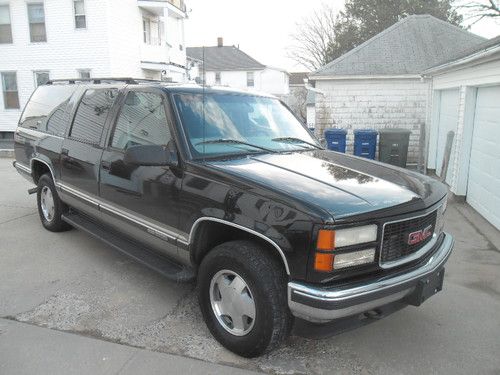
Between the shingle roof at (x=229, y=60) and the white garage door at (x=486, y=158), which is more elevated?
the shingle roof at (x=229, y=60)

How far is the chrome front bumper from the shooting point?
2.62m

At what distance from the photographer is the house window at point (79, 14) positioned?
1903 cm

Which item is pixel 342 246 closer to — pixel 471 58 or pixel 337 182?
pixel 337 182

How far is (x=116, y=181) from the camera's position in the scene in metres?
4.16

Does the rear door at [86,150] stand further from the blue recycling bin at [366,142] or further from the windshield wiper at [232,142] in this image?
the blue recycling bin at [366,142]

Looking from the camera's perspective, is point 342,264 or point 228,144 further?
point 228,144

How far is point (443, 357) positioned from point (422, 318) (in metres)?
0.59

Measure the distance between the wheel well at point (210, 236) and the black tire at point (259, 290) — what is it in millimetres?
142

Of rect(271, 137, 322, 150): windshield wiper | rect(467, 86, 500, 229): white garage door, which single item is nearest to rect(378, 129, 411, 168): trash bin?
rect(467, 86, 500, 229): white garage door

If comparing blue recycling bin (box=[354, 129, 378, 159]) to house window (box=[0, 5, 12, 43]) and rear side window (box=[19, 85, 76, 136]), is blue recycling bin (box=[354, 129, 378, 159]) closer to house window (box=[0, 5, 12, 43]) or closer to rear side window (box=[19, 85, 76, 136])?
rear side window (box=[19, 85, 76, 136])

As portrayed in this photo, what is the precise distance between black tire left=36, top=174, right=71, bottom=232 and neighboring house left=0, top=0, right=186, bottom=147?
14396mm

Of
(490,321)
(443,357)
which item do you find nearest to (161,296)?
(443,357)

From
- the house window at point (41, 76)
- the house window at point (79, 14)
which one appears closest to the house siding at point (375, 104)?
the house window at point (79, 14)

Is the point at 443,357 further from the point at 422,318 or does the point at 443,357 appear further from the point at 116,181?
the point at 116,181
